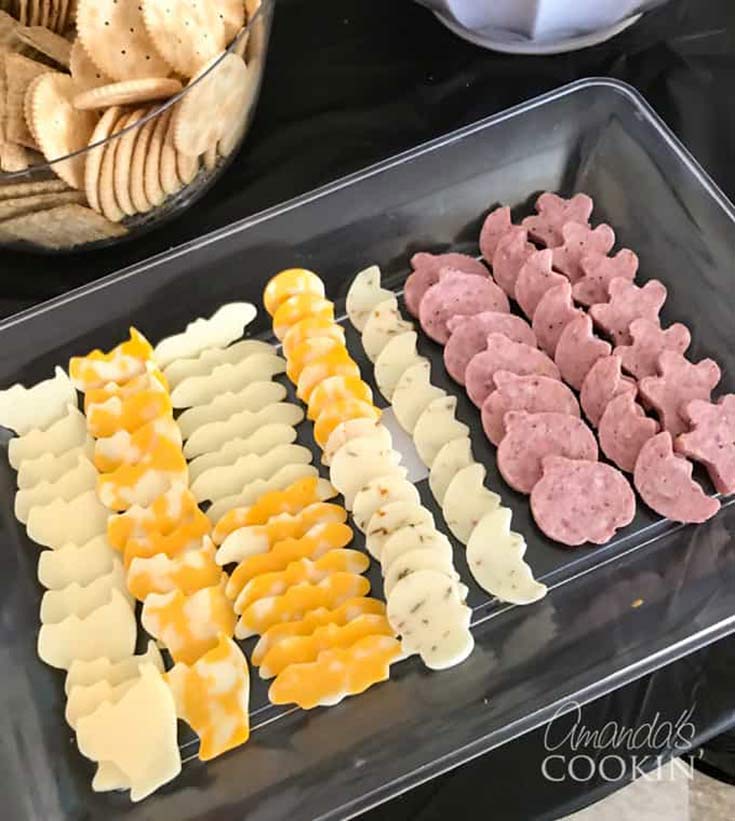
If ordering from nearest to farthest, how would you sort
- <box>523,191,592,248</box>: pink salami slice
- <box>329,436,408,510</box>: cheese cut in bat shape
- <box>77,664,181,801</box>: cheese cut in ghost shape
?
<box>77,664,181,801</box>: cheese cut in ghost shape → <box>329,436,408,510</box>: cheese cut in bat shape → <box>523,191,592,248</box>: pink salami slice

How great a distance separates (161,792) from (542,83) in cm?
69

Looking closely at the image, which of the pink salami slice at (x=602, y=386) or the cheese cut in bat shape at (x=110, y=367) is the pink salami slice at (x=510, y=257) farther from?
the cheese cut in bat shape at (x=110, y=367)

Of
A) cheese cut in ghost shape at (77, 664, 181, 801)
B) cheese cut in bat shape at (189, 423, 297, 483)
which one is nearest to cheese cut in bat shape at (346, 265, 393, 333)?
cheese cut in bat shape at (189, 423, 297, 483)

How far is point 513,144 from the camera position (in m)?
1.05

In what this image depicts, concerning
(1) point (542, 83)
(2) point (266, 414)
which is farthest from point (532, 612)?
(1) point (542, 83)

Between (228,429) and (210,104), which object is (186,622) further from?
(210,104)

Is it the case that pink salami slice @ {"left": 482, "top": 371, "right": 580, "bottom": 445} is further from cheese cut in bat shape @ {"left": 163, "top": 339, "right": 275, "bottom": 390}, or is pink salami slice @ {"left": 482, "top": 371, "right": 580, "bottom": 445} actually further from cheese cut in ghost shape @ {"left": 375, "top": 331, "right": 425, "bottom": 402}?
cheese cut in bat shape @ {"left": 163, "top": 339, "right": 275, "bottom": 390}

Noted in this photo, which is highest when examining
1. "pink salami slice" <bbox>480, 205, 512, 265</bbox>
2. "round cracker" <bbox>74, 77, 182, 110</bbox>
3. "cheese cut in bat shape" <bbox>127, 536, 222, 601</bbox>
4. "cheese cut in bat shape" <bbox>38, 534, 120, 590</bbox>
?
"round cracker" <bbox>74, 77, 182, 110</bbox>

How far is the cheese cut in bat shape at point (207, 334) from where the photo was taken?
0.98 metres

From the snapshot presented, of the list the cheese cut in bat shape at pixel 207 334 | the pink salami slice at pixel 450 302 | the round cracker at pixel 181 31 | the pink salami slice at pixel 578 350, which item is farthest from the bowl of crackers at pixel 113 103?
the pink salami slice at pixel 578 350

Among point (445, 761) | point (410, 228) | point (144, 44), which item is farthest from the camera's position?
point (410, 228)

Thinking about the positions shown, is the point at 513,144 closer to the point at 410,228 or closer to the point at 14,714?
the point at 410,228

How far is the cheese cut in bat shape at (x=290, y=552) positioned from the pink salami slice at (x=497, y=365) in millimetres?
151

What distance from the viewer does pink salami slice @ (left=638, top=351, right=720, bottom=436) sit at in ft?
2.97
